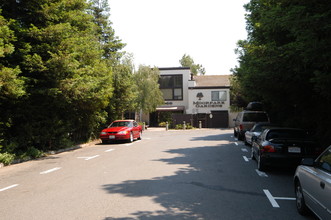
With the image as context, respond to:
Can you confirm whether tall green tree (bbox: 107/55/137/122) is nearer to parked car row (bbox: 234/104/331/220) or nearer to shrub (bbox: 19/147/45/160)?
shrub (bbox: 19/147/45/160)

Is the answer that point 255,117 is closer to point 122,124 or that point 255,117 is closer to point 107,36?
point 122,124

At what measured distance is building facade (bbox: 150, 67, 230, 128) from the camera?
46.0 meters

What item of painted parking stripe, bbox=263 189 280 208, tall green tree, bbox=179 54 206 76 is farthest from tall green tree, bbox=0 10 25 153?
tall green tree, bbox=179 54 206 76

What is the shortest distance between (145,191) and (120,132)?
1286 centimetres

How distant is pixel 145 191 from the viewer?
275 inches

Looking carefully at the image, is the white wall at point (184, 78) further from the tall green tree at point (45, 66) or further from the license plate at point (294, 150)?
the license plate at point (294, 150)

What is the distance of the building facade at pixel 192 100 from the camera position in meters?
46.0

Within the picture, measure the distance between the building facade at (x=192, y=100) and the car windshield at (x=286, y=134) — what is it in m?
33.4

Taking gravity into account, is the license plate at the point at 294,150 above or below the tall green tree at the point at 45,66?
below

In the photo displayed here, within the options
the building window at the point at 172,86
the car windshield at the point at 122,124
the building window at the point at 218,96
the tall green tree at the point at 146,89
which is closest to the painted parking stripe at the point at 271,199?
the car windshield at the point at 122,124

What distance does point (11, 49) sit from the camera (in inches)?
431

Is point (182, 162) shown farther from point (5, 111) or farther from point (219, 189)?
point (5, 111)

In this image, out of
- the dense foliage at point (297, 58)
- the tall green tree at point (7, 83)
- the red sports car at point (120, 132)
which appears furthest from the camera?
the red sports car at point (120, 132)

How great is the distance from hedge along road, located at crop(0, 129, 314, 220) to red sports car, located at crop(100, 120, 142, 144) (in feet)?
26.7
